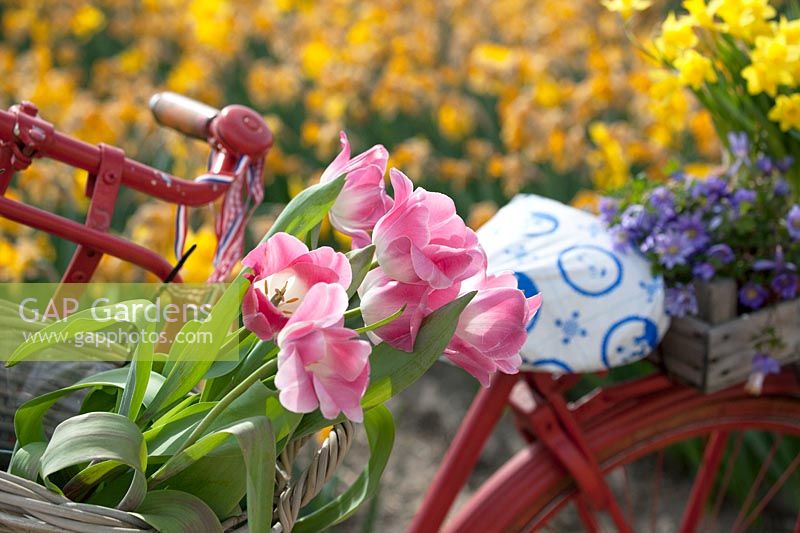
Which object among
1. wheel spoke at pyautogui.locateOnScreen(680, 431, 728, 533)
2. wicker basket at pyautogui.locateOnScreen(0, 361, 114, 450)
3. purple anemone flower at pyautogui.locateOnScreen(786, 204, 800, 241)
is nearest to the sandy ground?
wheel spoke at pyautogui.locateOnScreen(680, 431, 728, 533)

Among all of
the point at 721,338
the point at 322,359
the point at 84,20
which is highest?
the point at 84,20

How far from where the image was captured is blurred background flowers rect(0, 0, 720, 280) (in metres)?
2.49

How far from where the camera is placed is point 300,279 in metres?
0.71

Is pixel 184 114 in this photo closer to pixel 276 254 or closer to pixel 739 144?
pixel 276 254

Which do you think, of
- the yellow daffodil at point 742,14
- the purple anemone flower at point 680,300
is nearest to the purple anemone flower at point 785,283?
the purple anemone flower at point 680,300

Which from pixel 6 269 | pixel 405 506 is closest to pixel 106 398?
pixel 6 269

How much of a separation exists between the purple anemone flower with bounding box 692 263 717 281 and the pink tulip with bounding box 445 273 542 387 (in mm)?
536

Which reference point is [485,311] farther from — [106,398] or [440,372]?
[440,372]

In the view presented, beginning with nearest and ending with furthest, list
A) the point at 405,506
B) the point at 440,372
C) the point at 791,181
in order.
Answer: the point at 791,181, the point at 405,506, the point at 440,372

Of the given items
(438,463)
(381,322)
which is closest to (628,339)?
(381,322)

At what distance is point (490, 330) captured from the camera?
74 centimetres

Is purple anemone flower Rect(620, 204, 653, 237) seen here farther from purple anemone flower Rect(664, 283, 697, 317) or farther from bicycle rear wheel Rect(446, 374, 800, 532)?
bicycle rear wheel Rect(446, 374, 800, 532)

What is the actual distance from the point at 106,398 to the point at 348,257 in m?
0.27

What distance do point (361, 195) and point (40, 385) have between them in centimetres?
38
